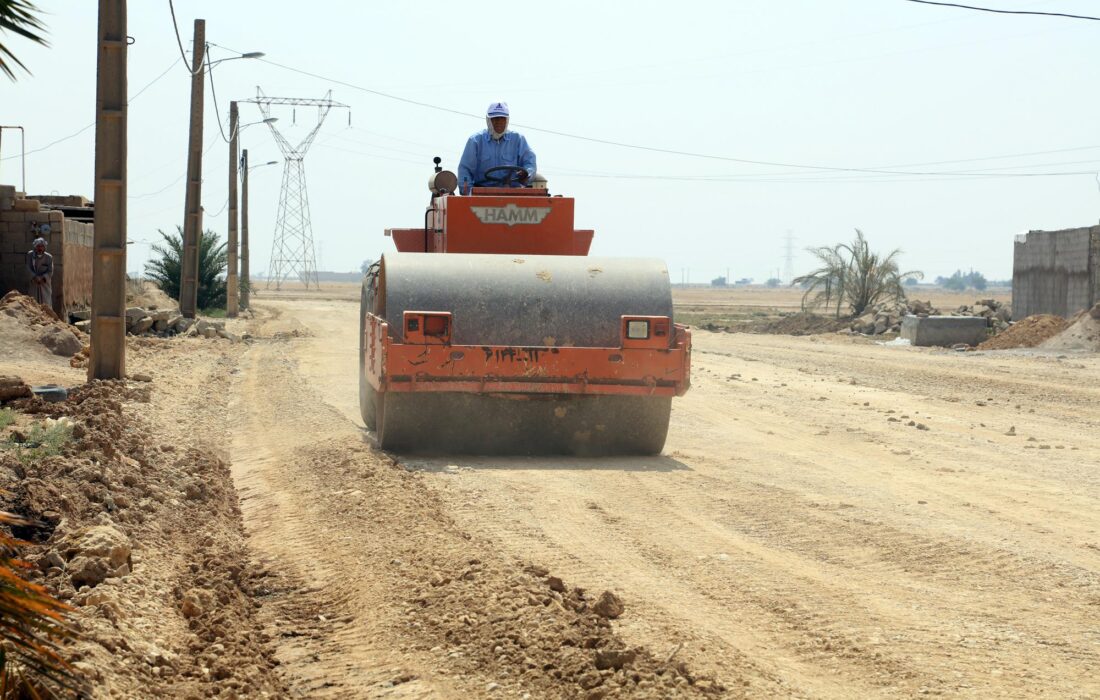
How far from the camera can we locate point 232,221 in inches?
1570

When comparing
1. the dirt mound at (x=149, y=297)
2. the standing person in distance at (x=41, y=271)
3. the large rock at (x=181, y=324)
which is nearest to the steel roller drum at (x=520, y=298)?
the standing person in distance at (x=41, y=271)

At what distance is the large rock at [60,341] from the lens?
18.2 meters

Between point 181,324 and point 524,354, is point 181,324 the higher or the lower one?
the lower one

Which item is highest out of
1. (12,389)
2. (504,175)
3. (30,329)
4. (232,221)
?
(232,221)

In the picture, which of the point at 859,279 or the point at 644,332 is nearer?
the point at 644,332


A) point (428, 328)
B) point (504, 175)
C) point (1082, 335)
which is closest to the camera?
point (428, 328)

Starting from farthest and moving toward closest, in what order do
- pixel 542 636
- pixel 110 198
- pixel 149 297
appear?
1. pixel 149 297
2. pixel 110 198
3. pixel 542 636

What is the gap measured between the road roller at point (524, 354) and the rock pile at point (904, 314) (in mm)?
24542

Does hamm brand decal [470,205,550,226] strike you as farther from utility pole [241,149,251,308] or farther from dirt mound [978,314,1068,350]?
utility pole [241,149,251,308]

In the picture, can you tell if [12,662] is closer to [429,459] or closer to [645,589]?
[645,589]

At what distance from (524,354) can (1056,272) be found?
81.1 ft

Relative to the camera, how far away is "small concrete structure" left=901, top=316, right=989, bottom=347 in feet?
101

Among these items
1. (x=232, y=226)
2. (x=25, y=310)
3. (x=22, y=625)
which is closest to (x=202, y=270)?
(x=232, y=226)

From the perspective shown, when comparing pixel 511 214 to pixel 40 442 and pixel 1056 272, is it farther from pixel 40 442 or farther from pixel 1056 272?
pixel 1056 272
